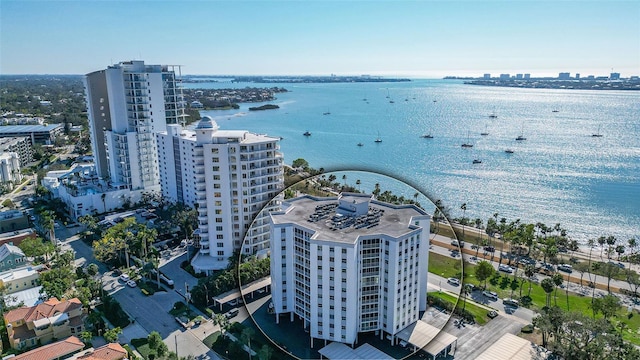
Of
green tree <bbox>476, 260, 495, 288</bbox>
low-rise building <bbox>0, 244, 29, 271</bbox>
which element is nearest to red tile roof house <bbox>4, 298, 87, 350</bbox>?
low-rise building <bbox>0, 244, 29, 271</bbox>

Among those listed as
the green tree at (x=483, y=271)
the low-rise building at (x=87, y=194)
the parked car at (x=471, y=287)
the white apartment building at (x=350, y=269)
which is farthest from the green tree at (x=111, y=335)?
the low-rise building at (x=87, y=194)

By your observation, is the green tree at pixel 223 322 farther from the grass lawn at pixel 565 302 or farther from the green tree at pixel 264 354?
Result: the grass lawn at pixel 565 302

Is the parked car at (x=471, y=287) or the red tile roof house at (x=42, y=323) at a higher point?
the red tile roof house at (x=42, y=323)

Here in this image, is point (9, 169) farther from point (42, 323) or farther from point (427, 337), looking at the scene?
point (427, 337)

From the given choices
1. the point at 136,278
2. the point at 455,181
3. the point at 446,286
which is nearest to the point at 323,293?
the point at 446,286

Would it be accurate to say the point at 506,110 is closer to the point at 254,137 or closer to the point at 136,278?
Answer: the point at 254,137

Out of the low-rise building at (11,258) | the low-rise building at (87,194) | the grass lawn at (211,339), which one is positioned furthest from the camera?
the low-rise building at (87,194)

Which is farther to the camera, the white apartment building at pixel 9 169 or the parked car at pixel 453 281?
the white apartment building at pixel 9 169
